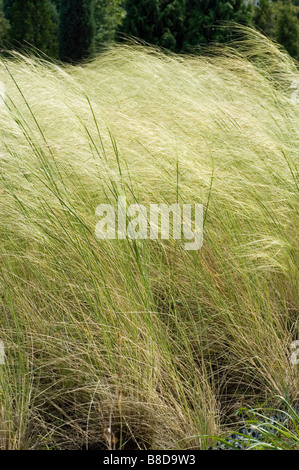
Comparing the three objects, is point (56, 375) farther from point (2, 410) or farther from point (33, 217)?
point (33, 217)

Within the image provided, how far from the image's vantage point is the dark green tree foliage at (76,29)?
419 inches

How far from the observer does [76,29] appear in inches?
419

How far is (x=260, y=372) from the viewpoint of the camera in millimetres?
2002

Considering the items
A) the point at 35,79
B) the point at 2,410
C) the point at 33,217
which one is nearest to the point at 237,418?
the point at 2,410

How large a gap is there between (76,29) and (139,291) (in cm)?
947

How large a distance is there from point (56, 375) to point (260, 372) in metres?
0.65

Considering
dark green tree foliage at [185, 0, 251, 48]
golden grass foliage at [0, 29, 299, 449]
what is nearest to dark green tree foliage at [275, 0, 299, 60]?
dark green tree foliage at [185, 0, 251, 48]

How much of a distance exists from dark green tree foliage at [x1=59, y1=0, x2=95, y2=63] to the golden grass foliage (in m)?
8.37

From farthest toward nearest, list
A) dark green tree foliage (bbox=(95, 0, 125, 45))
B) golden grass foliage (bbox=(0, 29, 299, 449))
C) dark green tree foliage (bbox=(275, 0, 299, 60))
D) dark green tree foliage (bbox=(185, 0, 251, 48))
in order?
1. dark green tree foliage (bbox=(95, 0, 125, 45))
2. dark green tree foliage (bbox=(275, 0, 299, 60))
3. dark green tree foliage (bbox=(185, 0, 251, 48))
4. golden grass foliage (bbox=(0, 29, 299, 449))

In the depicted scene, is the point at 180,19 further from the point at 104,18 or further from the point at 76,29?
the point at 104,18

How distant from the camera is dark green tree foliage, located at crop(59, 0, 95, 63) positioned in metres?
10.6

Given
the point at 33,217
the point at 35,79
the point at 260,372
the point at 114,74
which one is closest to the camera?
the point at 260,372

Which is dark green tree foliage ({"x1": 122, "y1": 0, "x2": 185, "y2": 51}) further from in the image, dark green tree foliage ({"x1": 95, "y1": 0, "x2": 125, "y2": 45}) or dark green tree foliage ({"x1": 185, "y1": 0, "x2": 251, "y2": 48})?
dark green tree foliage ({"x1": 95, "y1": 0, "x2": 125, "y2": 45})

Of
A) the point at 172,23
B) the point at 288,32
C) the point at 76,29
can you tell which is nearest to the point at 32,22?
the point at 76,29
